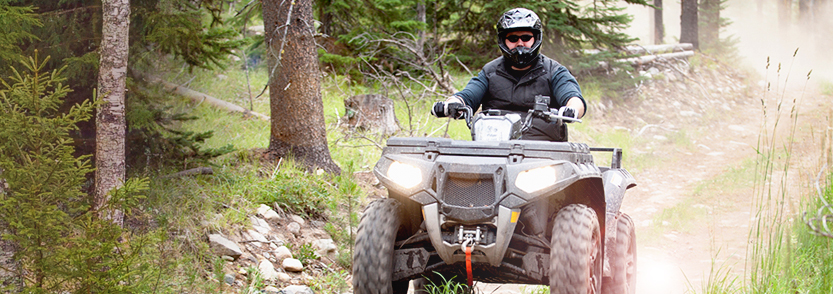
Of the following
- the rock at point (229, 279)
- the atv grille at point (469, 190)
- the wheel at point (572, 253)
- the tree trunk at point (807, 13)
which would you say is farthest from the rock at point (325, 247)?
the tree trunk at point (807, 13)

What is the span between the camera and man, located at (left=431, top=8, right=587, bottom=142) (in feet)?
14.0

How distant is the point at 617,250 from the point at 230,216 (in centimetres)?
319

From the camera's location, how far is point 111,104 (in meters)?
4.20

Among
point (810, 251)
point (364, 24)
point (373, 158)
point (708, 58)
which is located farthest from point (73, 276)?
point (708, 58)

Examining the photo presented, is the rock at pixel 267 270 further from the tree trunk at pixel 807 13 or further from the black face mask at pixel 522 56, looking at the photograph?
the tree trunk at pixel 807 13

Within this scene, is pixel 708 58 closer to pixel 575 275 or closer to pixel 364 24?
pixel 364 24

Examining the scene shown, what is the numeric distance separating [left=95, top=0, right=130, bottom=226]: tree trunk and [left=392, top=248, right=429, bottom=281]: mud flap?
203 cm

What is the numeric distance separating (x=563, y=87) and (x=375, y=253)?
1.87m

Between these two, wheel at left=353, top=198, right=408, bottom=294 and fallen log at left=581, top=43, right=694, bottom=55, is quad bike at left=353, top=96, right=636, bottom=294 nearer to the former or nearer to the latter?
wheel at left=353, top=198, right=408, bottom=294

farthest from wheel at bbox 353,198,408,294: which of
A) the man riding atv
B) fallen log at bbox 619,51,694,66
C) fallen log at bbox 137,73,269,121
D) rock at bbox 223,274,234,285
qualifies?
fallen log at bbox 619,51,694,66

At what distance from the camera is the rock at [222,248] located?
4801 mm

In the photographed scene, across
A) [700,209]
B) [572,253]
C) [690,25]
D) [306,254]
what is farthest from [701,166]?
[690,25]

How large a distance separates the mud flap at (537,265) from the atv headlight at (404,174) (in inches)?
30.1

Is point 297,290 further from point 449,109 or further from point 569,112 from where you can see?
point 569,112
